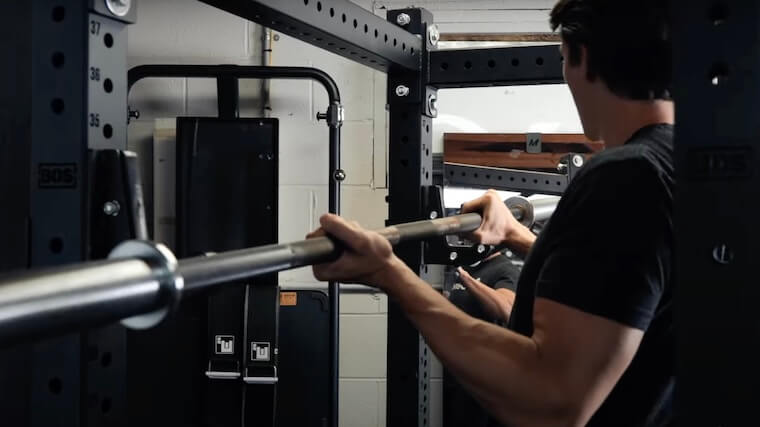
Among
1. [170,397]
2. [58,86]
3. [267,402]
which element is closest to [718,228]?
[58,86]

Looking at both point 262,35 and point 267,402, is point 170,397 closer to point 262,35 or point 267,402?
point 267,402

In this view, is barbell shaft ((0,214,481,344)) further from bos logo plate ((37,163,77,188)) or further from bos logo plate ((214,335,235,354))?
bos logo plate ((214,335,235,354))

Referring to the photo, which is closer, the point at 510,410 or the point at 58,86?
the point at 58,86

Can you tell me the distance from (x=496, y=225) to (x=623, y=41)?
0.55 meters

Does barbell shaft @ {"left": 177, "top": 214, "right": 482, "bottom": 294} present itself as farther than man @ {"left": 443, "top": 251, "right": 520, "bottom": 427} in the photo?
No

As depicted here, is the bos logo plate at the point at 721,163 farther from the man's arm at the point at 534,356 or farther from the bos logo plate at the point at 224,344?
the bos logo plate at the point at 224,344

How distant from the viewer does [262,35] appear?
302 cm

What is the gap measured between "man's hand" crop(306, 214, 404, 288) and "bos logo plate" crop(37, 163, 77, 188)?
9.5 inches

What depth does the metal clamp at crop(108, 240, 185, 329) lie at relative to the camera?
1.56 feet

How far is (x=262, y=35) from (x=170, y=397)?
1.47m

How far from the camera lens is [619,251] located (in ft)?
2.56

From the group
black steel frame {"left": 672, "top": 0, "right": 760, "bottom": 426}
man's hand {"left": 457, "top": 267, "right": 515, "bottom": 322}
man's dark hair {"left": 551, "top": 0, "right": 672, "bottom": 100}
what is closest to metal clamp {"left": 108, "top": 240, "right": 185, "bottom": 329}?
black steel frame {"left": 672, "top": 0, "right": 760, "bottom": 426}

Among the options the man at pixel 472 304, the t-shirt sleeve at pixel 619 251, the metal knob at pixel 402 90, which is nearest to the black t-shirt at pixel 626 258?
the t-shirt sleeve at pixel 619 251

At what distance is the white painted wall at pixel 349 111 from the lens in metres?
2.98
